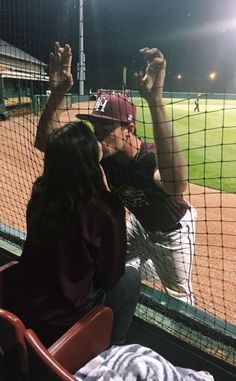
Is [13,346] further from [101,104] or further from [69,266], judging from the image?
[101,104]

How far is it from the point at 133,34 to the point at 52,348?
1345cm

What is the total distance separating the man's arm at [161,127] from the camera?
1726 mm

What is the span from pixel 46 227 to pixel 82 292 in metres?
0.33

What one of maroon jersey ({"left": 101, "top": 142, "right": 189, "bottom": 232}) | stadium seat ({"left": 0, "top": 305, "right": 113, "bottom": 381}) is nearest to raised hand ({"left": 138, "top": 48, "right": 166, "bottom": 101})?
maroon jersey ({"left": 101, "top": 142, "right": 189, "bottom": 232})

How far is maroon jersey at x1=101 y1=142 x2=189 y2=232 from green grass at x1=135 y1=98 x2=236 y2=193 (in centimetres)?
24

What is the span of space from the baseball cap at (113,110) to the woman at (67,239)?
0.64 m

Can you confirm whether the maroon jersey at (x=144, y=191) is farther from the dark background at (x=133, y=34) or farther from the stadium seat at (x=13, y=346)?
the stadium seat at (x=13, y=346)

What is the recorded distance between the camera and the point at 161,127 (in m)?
1.79

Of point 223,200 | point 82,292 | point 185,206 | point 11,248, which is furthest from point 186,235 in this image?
point 223,200

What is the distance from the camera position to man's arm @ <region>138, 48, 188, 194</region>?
1726mm

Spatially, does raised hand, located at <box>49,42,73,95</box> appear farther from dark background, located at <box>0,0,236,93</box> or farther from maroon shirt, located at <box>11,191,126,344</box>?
maroon shirt, located at <box>11,191,126,344</box>

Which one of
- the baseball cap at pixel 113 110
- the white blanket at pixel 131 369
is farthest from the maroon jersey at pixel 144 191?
the white blanket at pixel 131 369

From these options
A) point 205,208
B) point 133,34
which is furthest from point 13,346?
point 133,34

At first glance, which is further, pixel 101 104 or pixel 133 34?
pixel 133 34
